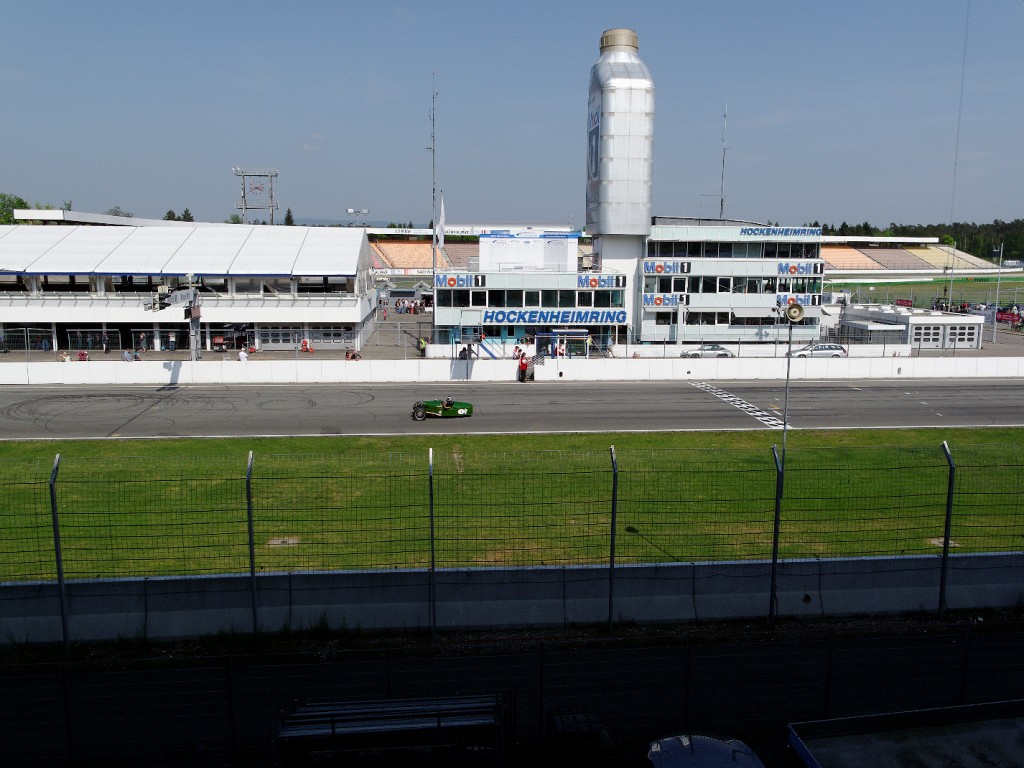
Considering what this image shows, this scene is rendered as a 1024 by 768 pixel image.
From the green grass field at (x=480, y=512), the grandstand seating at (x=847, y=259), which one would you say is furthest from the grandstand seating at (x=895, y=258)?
the green grass field at (x=480, y=512)

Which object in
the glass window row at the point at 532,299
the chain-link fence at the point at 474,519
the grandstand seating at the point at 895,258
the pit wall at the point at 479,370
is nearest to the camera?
the chain-link fence at the point at 474,519

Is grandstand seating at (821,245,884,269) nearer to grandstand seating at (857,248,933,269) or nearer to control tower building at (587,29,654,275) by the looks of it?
grandstand seating at (857,248,933,269)

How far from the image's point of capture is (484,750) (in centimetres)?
817

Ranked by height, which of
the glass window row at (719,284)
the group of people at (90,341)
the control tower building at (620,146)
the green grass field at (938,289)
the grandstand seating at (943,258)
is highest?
the control tower building at (620,146)

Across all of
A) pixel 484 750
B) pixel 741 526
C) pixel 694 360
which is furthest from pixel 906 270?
pixel 484 750

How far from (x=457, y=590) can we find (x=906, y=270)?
143 meters

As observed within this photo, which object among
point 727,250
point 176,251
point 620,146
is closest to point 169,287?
point 176,251

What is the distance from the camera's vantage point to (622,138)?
52.0 meters

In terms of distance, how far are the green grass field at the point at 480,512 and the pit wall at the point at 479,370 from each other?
14.3 meters

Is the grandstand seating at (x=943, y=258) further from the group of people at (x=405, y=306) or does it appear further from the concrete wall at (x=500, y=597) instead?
the concrete wall at (x=500, y=597)

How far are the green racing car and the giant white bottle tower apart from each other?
→ 88.1ft

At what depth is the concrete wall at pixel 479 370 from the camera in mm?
35906

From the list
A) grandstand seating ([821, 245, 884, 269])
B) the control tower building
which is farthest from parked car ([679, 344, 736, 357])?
grandstand seating ([821, 245, 884, 269])

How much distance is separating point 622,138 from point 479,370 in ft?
70.1
